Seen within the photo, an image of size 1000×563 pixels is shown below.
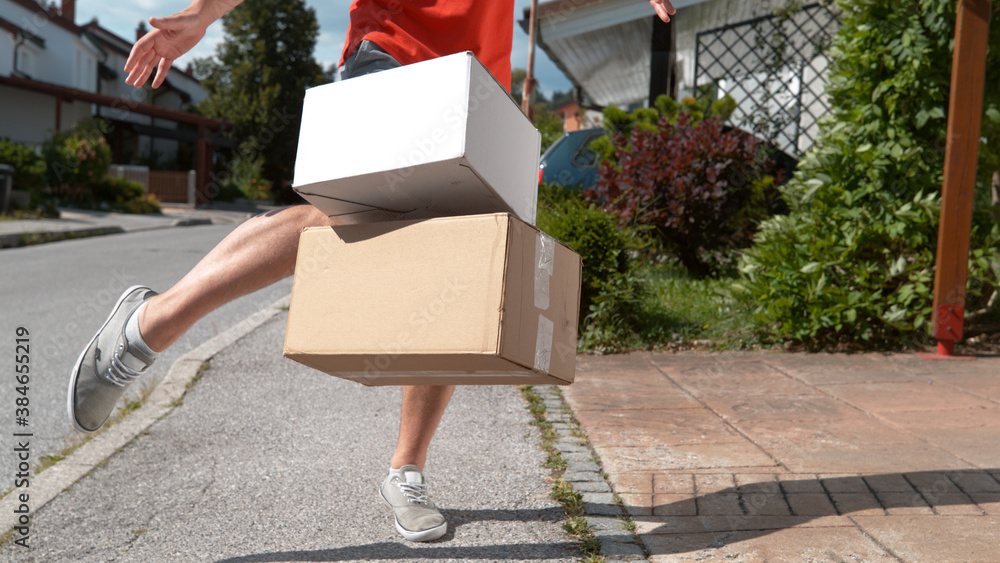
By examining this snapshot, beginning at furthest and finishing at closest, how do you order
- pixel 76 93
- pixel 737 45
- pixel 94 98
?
pixel 94 98, pixel 76 93, pixel 737 45

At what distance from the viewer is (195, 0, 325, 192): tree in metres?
35.2

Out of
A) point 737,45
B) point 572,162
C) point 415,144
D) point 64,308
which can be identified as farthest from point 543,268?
point 737,45

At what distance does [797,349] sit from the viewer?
4496 millimetres

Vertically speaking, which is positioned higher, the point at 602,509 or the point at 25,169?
the point at 25,169

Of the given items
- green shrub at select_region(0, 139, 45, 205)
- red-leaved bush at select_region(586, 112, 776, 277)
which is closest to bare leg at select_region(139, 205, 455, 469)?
red-leaved bush at select_region(586, 112, 776, 277)

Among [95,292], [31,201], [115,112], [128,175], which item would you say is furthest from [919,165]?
[115,112]

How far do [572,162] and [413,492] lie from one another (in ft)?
20.8

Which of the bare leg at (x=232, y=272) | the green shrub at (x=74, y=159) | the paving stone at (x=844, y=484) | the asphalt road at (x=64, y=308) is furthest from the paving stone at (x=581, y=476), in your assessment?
the green shrub at (x=74, y=159)

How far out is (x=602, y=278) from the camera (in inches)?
182

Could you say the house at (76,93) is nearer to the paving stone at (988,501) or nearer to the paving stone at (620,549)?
the paving stone at (620,549)

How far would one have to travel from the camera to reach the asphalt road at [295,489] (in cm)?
196

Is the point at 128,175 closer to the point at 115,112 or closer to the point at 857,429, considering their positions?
the point at 115,112

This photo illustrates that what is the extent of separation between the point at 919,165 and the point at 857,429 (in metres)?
1.99

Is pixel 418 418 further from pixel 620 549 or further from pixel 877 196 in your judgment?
pixel 877 196
